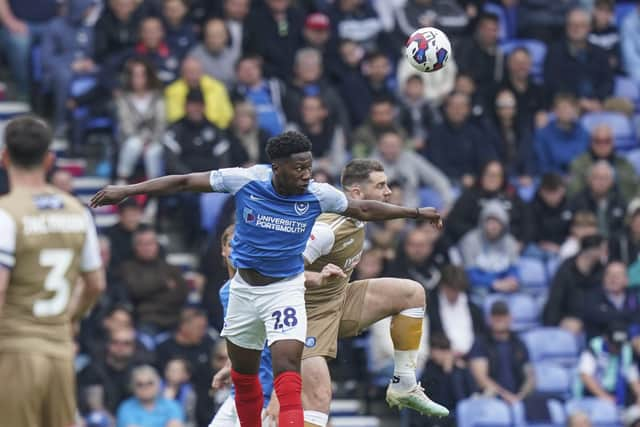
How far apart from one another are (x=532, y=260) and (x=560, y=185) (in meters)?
0.96

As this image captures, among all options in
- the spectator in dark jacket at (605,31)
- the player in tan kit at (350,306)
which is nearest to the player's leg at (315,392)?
the player in tan kit at (350,306)

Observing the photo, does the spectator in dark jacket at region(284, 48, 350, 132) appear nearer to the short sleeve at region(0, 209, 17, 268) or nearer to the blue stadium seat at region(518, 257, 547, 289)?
the blue stadium seat at region(518, 257, 547, 289)

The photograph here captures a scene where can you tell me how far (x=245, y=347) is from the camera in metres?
A: 11.2

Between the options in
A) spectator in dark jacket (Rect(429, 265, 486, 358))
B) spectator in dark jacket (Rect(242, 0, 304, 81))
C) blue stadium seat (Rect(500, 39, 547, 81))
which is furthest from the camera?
blue stadium seat (Rect(500, 39, 547, 81))

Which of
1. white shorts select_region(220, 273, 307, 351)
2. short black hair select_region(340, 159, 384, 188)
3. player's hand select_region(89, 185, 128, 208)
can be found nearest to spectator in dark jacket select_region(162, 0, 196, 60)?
short black hair select_region(340, 159, 384, 188)

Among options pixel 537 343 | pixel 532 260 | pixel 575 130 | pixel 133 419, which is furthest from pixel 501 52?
pixel 133 419

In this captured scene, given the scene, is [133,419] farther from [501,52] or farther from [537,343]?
[501,52]

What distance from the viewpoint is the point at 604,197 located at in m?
19.2

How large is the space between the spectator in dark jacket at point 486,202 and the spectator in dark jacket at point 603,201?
77cm

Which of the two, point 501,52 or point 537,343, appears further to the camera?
point 501,52

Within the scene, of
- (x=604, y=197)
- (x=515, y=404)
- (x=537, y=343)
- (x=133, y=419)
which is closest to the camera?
(x=133, y=419)

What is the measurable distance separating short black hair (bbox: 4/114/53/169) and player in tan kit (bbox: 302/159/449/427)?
9.13 ft

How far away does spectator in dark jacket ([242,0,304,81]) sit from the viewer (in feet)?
63.7

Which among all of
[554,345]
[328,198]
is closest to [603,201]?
[554,345]
